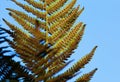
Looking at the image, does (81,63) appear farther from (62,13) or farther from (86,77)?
(62,13)

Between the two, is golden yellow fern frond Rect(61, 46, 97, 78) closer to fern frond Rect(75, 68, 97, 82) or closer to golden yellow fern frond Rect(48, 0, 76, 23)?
fern frond Rect(75, 68, 97, 82)

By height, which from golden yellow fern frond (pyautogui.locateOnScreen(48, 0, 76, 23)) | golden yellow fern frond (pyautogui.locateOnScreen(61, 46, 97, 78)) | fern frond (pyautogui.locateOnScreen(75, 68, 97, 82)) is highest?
golden yellow fern frond (pyautogui.locateOnScreen(48, 0, 76, 23))

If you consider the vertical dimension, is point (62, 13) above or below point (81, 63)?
above

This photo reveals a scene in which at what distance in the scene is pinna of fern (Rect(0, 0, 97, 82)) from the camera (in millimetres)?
5062

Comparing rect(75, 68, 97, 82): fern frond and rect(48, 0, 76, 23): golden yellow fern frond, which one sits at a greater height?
rect(48, 0, 76, 23): golden yellow fern frond

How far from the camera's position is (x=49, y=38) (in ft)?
18.6

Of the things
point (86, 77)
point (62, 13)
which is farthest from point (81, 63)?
point (62, 13)

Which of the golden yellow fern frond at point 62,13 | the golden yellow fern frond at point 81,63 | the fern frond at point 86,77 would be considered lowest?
the fern frond at point 86,77

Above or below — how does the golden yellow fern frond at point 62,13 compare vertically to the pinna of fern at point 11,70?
above

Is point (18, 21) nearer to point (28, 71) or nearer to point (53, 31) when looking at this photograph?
point (53, 31)

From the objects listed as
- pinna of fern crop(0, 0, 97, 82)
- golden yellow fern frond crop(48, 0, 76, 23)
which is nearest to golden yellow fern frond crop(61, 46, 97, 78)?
pinna of fern crop(0, 0, 97, 82)

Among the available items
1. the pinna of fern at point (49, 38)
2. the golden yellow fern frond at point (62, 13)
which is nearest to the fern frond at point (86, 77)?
the pinna of fern at point (49, 38)

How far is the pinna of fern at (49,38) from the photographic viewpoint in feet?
16.6

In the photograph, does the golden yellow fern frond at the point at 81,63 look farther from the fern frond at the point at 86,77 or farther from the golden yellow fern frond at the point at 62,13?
the golden yellow fern frond at the point at 62,13
